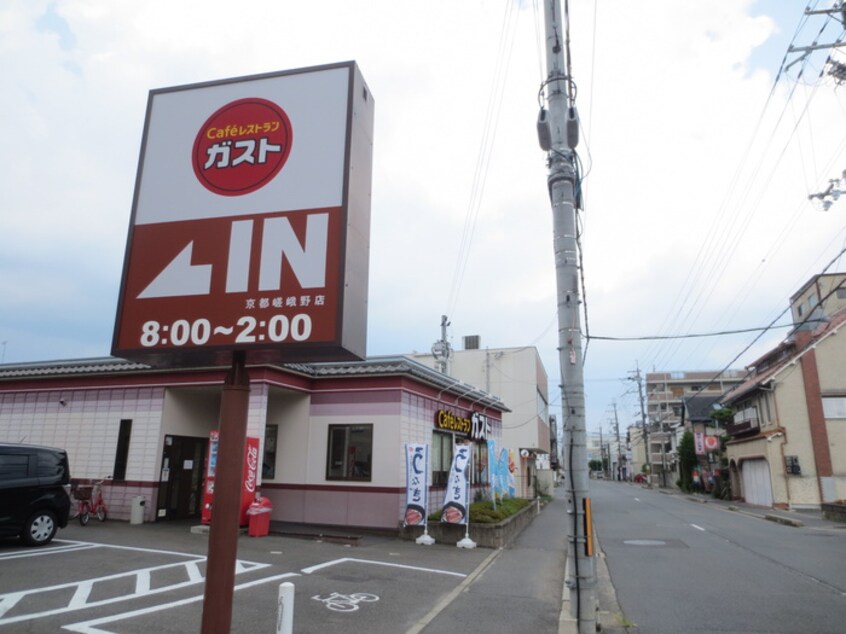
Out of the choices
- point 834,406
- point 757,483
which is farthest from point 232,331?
point 757,483

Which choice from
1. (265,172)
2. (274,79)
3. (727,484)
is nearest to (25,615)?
(265,172)

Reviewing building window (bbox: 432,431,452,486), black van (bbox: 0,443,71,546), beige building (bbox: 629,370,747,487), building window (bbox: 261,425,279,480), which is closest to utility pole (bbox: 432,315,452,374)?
building window (bbox: 432,431,452,486)

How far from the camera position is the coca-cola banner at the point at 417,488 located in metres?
13.9

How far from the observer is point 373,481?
15.1 m

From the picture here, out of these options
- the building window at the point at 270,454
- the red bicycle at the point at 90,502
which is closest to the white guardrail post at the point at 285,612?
the building window at the point at 270,454

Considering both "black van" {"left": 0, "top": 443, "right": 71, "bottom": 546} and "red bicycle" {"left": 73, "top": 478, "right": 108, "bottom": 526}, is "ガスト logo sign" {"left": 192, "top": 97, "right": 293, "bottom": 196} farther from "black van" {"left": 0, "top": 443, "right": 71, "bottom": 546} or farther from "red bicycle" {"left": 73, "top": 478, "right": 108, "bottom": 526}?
"red bicycle" {"left": 73, "top": 478, "right": 108, "bottom": 526}

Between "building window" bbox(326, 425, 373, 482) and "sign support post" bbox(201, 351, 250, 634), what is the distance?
460 inches

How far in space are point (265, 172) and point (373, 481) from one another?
12079 millimetres

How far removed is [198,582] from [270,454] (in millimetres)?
7846

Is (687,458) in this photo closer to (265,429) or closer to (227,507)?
(265,429)

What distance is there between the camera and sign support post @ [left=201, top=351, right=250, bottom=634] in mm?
3686

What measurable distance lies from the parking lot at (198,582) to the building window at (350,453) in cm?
247

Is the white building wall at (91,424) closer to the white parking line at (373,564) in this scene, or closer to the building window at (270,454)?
the building window at (270,454)

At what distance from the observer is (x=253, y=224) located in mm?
4168
